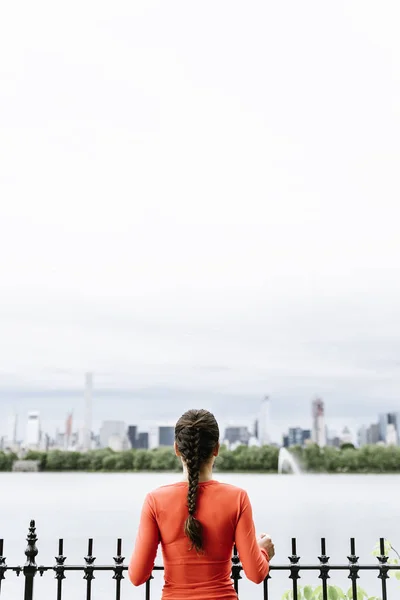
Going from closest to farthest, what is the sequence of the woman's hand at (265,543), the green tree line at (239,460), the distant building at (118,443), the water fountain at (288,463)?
→ the woman's hand at (265,543) → the green tree line at (239,460) → the distant building at (118,443) → the water fountain at (288,463)

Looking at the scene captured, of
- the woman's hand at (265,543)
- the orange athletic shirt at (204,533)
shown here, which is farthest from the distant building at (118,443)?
the orange athletic shirt at (204,533)

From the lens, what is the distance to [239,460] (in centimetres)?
5244

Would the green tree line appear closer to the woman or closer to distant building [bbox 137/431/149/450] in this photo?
distant building [bbox 137/431/149/450]

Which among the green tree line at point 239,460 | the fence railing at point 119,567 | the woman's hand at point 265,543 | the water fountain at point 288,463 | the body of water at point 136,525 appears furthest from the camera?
the water fountain at point 288,463

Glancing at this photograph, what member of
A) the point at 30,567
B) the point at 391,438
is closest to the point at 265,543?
the point at 30,567

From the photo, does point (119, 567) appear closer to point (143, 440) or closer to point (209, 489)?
point (209, 489)

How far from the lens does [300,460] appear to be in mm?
75875

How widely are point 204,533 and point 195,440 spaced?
1.06ft

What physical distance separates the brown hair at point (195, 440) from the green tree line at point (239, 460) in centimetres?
4457

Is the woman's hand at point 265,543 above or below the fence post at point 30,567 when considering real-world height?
above

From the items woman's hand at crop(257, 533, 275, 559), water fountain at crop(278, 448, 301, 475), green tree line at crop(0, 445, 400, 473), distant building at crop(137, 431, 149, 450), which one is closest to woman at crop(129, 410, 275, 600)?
woman's hand at crop(257, 533, 275, 559)

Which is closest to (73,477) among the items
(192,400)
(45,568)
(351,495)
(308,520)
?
(192,400)

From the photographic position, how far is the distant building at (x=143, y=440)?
5678cm

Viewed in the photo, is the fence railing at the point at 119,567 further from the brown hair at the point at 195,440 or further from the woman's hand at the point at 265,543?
the brown hair at the point at 195,440
